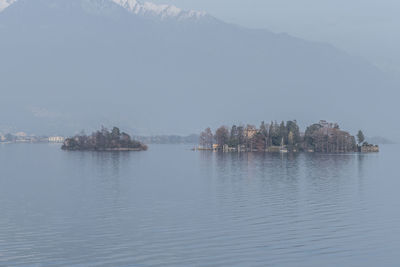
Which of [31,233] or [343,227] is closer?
[31,233]

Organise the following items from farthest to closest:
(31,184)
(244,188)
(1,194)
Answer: (31,184) → (244,188) → (1,194)

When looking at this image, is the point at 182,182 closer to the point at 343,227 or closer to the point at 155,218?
the point at 155,218

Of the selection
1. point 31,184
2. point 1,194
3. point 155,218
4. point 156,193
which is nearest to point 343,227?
point 155,218

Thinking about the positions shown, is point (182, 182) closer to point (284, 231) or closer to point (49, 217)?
point (49, 217)

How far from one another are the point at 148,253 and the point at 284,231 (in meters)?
10.9

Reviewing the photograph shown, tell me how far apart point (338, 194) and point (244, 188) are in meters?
11.1

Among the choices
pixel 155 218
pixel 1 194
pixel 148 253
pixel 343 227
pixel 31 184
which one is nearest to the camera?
pixel 148 253

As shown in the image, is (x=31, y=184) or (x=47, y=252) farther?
(x=31, y=184)

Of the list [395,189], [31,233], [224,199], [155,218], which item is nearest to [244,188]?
[224,199]

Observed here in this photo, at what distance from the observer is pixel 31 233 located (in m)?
36.9

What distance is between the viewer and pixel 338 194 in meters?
60.6

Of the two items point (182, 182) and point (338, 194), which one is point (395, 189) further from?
point (182, 182)

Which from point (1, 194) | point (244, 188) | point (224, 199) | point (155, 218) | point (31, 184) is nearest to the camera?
point (155, 218)

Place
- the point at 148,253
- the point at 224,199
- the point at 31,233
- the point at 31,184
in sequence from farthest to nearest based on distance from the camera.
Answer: the point at 31,184 → the point at 224,199 → the point at 31,233 → the point at 148,253
